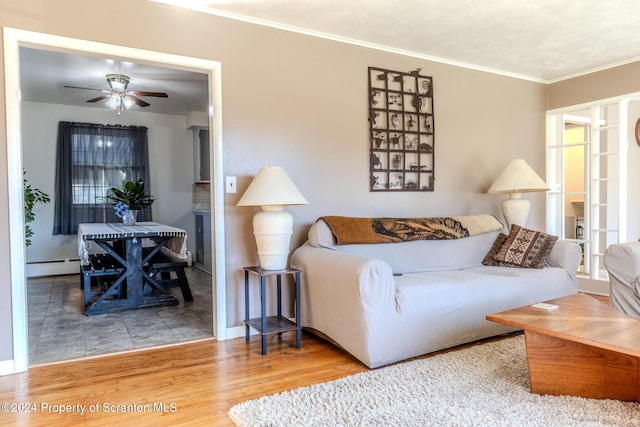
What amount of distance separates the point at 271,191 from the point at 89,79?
10.2 feet

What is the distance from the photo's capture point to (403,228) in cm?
335

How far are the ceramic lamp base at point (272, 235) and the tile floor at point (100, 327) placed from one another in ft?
2.56

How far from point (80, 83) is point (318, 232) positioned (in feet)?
11.4

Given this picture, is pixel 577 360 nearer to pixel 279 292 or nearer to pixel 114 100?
pixel 279 292

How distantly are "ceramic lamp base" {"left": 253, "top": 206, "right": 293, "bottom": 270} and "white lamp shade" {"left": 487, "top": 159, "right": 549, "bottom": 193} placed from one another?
215cm

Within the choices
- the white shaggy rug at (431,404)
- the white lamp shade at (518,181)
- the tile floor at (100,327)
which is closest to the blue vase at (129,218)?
the tile floor at (100,327)

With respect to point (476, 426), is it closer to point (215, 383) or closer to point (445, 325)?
point (445, 325)

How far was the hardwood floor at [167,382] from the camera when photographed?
1901 millimetres

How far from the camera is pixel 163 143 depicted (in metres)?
6.41

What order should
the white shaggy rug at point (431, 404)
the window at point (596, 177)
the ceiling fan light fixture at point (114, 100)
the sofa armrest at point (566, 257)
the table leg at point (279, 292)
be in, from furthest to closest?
the ceiling fan light fixture at point (114, 100)
the window at point (596, 177)
the sofa armrest at point (566, 257)
the table leg at point (279, 292)
the white shaggy rug at point (431, 404)

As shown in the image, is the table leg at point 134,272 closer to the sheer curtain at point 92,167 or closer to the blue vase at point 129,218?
the blue vase at point 129,218

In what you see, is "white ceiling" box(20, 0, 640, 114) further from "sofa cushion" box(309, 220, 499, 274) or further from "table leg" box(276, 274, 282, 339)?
"table leg" box(276, 274, 282, 339)

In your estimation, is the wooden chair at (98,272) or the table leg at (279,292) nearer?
the table leg at (279,292)

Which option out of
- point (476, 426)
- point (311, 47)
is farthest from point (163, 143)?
point (476, 426)
